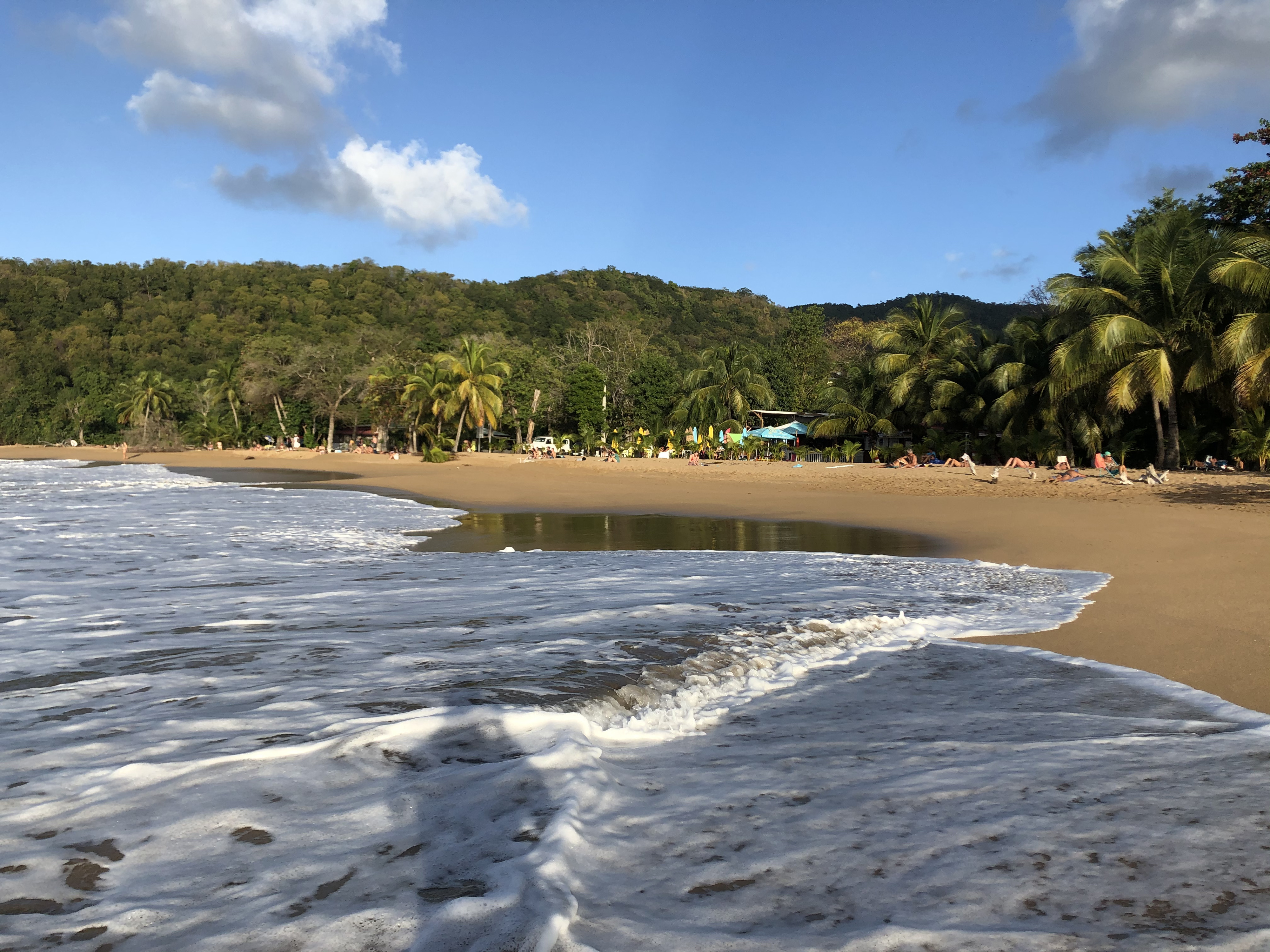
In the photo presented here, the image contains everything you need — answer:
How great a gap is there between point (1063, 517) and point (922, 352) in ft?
69.1

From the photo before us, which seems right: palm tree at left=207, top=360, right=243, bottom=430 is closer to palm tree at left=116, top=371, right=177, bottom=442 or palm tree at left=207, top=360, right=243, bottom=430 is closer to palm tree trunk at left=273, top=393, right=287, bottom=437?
palm tree trunk at left=273, top=393, right=287, bottom=437

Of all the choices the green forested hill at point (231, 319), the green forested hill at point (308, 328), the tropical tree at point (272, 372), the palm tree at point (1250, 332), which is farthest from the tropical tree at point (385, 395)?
the palm tree at point (1250, 332)

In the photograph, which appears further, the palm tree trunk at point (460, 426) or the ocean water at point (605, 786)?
the palm tree trunk at point (460, 426)

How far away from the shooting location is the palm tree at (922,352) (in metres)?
32.0

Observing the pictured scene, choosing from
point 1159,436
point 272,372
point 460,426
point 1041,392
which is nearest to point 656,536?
point 1159,436

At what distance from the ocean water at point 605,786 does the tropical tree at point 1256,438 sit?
59.7 feet

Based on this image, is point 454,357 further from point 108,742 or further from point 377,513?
point 108,742

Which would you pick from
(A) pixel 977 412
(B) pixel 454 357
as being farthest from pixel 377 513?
(B) pixel 454 357

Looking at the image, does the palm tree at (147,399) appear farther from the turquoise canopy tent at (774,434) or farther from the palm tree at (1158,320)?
the palm tree at (1158,320)

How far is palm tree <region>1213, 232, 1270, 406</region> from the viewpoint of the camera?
17656mm

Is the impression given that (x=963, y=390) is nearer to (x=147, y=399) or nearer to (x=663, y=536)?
(x=663, y=536)

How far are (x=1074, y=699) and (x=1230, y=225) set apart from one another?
81.3 feet

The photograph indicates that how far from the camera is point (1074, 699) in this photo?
4.16m

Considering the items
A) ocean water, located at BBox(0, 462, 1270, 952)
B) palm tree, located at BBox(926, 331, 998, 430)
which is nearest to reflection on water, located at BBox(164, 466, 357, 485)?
palm tree, located at BBox(926, 331, 998, 430)
